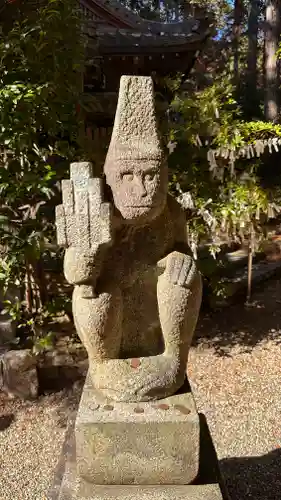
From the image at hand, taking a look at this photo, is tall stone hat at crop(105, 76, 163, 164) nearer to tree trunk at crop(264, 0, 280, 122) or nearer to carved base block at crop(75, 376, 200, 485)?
carved base block at crop(75, 376, 200, 485)

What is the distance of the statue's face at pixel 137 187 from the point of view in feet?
4.36

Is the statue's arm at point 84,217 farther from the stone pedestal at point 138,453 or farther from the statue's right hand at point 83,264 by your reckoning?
the stone pedestal at point 138,453

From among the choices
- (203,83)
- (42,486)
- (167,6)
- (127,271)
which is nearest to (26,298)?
(42,486)

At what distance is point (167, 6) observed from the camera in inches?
638

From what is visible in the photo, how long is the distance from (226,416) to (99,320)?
2.08 meters

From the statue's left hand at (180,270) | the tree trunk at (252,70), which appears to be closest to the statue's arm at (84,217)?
the statue's left hand at (180,270)

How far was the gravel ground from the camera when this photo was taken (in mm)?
2547

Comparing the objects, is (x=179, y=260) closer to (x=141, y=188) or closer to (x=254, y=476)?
(x=141, y=188)

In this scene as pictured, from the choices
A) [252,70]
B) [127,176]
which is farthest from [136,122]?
[252,70]

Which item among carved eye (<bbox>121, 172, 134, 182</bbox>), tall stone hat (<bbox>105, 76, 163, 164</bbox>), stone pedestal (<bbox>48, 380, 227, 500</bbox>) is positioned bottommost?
stone pedestal (<bbox>48, 380, 227, 500</bbox>)

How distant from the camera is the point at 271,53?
25.3 feet

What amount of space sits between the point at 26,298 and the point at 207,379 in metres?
1.65

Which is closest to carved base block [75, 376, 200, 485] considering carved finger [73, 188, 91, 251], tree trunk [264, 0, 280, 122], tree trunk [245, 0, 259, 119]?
carved finger [73, 188, 91, 251]

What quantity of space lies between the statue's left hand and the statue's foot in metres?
0.27
